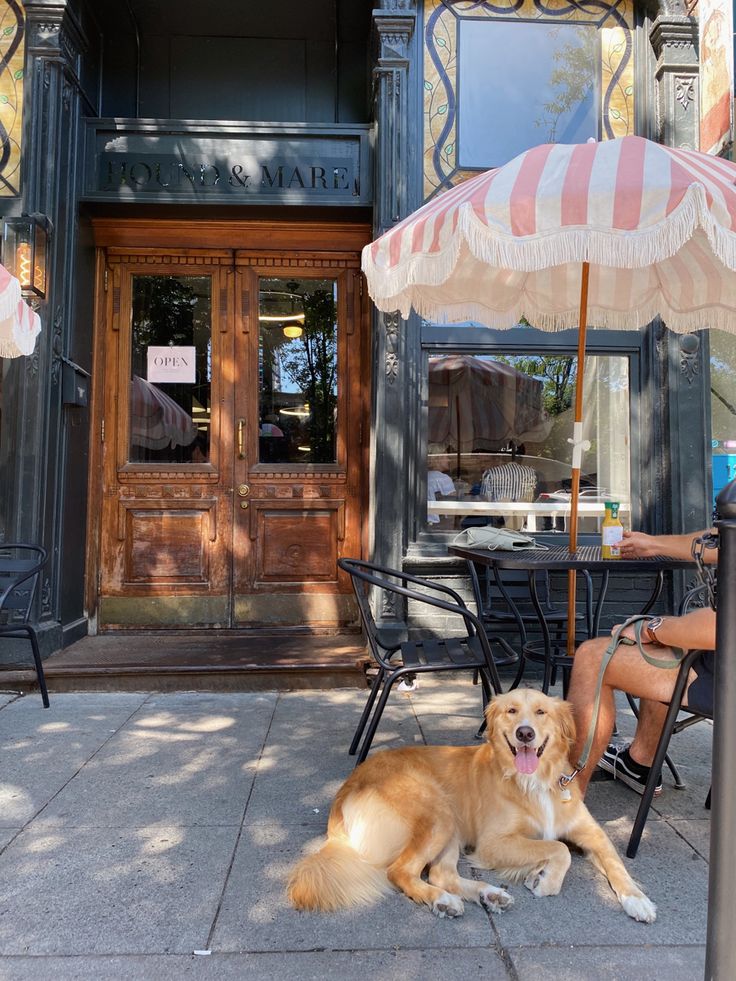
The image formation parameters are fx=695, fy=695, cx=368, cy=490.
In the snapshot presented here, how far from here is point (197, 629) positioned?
18.5 ft

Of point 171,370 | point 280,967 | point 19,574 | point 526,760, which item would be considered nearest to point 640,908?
point 526,760

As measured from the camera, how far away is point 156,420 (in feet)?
18.9

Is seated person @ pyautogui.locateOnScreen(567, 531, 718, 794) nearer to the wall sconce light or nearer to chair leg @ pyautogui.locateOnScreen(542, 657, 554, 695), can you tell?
chair leg @ pyautogui.locateOnScreen(542, 657, 554, 695)

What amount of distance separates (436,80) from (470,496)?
3.12 m

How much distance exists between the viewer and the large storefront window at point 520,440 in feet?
16.9

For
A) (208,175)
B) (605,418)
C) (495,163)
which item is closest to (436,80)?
(495,163)

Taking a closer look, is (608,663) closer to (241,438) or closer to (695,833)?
→ (695,833)

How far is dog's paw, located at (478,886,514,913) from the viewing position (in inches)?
82.0

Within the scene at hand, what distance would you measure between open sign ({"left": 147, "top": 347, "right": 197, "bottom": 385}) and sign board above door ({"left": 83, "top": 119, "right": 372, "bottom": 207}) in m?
1.15

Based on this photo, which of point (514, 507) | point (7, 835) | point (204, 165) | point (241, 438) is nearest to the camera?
point (7, 835)

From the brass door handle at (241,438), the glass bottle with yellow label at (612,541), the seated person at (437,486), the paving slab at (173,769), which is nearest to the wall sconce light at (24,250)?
the brass door handle at (241,438)

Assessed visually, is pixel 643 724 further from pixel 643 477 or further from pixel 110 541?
pixel 110 541

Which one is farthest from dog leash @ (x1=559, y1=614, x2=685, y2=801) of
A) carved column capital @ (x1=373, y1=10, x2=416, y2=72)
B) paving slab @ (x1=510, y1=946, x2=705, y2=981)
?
carved column capital @ (x1=373, y1=10, x2=416, y2=72)

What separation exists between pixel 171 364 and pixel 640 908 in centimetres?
499
